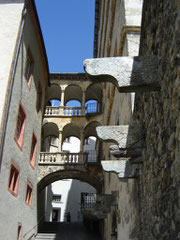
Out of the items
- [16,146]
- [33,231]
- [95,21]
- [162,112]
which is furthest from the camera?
[95,21]

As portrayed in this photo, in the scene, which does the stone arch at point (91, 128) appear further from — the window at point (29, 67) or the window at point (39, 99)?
the window at point (29, 67)

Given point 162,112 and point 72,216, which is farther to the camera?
point 72,216

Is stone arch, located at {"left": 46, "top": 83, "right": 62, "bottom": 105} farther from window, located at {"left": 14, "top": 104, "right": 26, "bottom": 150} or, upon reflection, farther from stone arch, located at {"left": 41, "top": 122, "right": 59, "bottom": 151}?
window, located at {"left": 14, "top": 104, "right": 26, "bottom": 150}

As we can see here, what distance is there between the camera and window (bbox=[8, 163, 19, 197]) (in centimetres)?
1085

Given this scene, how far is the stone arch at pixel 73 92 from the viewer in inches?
871

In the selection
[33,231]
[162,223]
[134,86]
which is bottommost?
[33,231]

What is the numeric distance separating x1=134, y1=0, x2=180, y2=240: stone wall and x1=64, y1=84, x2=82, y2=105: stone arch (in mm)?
18573

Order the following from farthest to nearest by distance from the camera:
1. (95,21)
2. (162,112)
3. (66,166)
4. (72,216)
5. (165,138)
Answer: (72,216) → (95,21) → (66,166) → (162,112) → (165,138)

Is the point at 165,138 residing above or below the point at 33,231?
above

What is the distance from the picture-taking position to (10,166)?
34.7 feet

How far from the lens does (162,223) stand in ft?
8.65

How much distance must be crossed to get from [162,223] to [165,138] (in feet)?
2.74

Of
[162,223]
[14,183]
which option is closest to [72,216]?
[14,183]

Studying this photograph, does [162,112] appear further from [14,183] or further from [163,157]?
[14,183]
